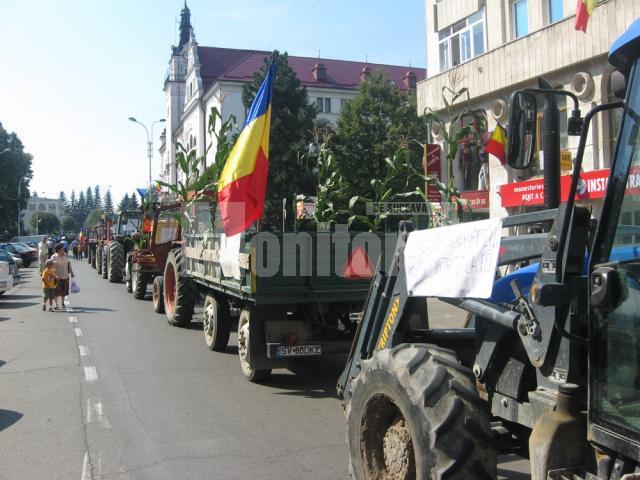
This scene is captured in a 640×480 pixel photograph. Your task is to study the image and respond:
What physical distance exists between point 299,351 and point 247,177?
7.97 ft

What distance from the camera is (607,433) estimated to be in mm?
2502

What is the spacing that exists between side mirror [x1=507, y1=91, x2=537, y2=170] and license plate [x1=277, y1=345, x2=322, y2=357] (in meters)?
4.72

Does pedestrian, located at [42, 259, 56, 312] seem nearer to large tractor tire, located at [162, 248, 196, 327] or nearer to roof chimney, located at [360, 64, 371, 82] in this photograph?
large tractor tire, located at [162, 248, 196, 327]

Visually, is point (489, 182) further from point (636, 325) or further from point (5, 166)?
point (5, 166)

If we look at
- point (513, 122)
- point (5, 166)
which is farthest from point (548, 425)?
point (5, 166)

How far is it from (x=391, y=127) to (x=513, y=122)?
117ft

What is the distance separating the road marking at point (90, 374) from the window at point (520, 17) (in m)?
16.4

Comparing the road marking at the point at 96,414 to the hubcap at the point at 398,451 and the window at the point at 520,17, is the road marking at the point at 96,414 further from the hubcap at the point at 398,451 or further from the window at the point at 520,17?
the window at the point at 520,17

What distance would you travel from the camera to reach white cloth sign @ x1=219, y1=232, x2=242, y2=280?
7426 mm

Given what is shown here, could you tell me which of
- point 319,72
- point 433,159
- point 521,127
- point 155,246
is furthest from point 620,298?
point 319,72

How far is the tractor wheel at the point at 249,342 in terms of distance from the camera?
288 inches

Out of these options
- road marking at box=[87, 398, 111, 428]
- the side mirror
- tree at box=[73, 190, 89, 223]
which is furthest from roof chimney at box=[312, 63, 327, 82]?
tree at box=[73, 190, 89, 223]

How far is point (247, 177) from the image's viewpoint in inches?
322

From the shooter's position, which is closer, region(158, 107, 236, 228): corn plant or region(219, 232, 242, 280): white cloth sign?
region(219, 232, 242, 280): white cloth sign
